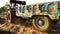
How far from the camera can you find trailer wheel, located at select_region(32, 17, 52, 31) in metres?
10.0

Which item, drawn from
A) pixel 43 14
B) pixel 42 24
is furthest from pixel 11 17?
pixel 43 14

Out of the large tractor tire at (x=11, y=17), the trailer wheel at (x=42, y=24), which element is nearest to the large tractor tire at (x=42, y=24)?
the trailer wheel at (x=42, y=24)

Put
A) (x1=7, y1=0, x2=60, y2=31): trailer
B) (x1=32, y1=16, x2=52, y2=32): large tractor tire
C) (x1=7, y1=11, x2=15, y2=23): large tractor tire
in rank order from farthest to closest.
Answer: (x1=7, y1=11, x2=15, y2=23): large tractor tire, (x1=32, y1=16, x2=52, y2=32): large tractor tire, (x1=7, y1=0, x2=60, y2=31): trailer

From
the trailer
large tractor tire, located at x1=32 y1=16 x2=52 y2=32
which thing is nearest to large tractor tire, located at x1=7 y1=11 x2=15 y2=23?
the trailer

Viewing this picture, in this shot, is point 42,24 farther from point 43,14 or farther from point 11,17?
point 11,17

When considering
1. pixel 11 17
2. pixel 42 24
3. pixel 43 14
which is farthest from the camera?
pixel 11 17

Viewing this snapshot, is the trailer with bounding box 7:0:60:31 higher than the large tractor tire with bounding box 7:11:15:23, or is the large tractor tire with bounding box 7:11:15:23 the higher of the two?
the trailer with bounding box 7:0:60:31

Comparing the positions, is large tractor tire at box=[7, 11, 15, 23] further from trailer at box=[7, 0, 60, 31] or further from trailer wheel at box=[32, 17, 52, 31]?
trailer wheel at box=[32, 17, 52, 31]

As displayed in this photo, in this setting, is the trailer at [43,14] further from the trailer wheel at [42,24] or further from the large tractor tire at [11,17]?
the large tractor tire at [11,17]

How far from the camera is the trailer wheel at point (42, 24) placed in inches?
394

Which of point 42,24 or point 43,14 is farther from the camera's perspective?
point 42,24

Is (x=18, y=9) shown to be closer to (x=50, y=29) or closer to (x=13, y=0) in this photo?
(x=13, y=0)

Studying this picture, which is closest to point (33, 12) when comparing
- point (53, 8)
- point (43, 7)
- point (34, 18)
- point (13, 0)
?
point (34, 18)

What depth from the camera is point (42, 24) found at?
33.8ft
